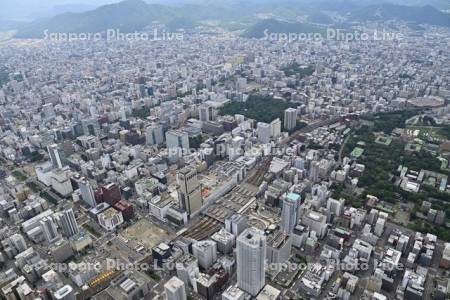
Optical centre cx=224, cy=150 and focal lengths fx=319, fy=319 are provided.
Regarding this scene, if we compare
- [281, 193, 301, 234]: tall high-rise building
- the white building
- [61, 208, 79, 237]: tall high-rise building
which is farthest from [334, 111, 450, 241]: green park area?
[61, 208, 79, 237]: tall high-rise building

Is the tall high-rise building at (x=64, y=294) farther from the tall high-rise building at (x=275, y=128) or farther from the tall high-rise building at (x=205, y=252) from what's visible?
the tall high-rise building at (x=275, y=128)

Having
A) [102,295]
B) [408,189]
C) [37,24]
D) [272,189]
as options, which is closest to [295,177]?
[272,189]

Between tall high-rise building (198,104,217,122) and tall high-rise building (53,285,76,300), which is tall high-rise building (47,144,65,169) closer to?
tall high-rise building (53,285,76,300)

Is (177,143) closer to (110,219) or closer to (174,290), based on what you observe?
(110,219)

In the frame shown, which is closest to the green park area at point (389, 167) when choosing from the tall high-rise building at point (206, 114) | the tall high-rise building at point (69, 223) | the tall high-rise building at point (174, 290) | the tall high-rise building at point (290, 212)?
the tall high-rise building at point (290, 212)

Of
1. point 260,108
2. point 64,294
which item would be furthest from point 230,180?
point 260,108
